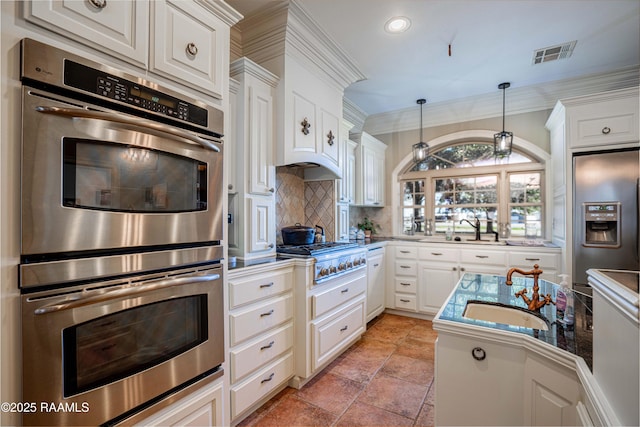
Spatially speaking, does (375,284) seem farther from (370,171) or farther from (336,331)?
(370,171)

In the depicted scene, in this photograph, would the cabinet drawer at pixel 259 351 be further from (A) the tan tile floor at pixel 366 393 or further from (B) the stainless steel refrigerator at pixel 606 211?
(B) the stainless steel refrigerator at pixel 606 211

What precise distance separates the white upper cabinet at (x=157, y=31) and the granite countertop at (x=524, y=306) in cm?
164

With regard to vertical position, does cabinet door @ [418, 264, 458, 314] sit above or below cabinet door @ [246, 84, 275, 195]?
below

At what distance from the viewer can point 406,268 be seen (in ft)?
12.4

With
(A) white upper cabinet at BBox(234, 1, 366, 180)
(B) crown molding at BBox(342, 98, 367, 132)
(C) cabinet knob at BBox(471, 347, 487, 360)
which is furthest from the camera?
(B) crown molding at BBox(342, 98, 367, 132)

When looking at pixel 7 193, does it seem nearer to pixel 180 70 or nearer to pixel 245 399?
pixel 180 70

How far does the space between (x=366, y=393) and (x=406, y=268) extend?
76.0 inches

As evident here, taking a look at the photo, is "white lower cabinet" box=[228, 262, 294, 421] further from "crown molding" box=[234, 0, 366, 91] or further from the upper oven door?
"crown molding" box=[234, 0, 366, 91]

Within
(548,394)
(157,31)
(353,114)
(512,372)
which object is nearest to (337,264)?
(512,372)

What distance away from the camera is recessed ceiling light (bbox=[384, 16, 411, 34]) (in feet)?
7.56

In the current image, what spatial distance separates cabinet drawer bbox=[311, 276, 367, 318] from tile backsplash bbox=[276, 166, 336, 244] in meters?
0.64

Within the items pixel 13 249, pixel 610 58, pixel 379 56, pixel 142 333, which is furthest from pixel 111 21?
pixel 610 58

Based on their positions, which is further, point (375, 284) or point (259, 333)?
point (375, 284)

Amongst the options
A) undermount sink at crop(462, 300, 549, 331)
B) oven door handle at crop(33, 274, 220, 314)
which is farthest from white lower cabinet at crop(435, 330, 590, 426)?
oven door handle at crop(33, 274, 220, 314)
